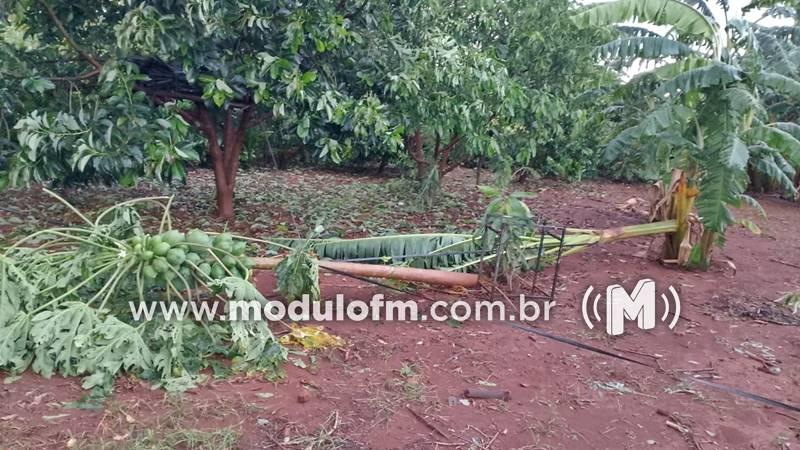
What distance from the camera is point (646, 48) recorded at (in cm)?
579

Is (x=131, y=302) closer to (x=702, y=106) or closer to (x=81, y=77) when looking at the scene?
(x=81, y=77)

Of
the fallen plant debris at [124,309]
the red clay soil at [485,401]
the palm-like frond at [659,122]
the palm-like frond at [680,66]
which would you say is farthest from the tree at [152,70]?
the palm-like frond at [680,66]

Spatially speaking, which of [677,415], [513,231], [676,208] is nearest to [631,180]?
[676,208]

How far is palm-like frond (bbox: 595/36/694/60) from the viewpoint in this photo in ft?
18.8

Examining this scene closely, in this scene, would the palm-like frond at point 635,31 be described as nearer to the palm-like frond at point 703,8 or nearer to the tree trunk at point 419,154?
the palm-like frond at point 703,8

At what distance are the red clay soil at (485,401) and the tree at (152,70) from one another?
4.67ft

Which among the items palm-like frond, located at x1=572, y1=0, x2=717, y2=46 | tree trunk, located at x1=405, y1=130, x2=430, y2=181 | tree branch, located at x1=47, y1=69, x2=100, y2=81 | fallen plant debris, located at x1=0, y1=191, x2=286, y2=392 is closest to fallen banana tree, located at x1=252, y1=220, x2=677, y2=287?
fallen plant debris, located at x1=0, y1=191, x2=286, y2=392

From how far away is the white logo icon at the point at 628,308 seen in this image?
419cm

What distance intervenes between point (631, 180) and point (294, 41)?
32.0 feet

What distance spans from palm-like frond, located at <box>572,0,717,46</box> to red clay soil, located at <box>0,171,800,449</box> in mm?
2704

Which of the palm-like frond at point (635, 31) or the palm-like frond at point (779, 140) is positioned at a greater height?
the palm-like frond at point (635, 31)

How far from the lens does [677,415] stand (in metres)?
2.97

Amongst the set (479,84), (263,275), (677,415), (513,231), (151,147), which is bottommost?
(677,415)

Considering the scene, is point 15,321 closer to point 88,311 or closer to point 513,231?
point 88,311
